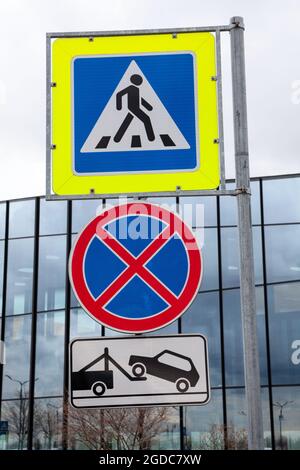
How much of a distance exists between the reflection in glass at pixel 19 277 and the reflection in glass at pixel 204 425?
673cm

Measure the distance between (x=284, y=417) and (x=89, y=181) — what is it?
2198 centimetres

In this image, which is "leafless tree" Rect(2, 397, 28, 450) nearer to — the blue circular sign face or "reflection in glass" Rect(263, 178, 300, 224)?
"reflection in glass" Rect(263, 178, 300, 224)

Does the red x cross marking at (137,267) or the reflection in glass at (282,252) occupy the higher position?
the reflection in glass at (282,252)

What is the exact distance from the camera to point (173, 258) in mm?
3592

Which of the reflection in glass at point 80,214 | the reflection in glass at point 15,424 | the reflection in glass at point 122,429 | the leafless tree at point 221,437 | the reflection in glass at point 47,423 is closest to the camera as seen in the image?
the reflection in glass at point 122,429

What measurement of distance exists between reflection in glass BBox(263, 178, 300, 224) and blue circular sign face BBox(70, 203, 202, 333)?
2341 centimetres

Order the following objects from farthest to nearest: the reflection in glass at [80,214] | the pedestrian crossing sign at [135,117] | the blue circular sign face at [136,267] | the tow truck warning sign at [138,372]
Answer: the reflection in glass at [80,214], the pedestrian crossing sign at [135,117], the blue circular sign face at [136,267], the tow truck warning sign at [138,372]

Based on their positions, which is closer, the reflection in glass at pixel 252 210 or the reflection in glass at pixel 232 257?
the reflection in glass at pixel 232 257

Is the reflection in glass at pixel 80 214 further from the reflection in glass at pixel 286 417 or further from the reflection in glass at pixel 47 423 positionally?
the reflection in glass at pixel 286 417

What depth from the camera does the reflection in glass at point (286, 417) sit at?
24.6 m

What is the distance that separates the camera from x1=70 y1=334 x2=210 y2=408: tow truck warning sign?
342 centimetres

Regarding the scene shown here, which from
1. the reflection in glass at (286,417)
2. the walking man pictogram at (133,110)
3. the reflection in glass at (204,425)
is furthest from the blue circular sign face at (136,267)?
the reflection in glass at (286,417)

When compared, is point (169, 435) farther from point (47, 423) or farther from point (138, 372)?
point (138, 372)

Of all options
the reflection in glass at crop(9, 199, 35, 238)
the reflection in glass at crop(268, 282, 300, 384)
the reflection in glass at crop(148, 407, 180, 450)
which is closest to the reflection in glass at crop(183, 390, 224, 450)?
the reflection in glass at crop(148, 407, 180, 450)
